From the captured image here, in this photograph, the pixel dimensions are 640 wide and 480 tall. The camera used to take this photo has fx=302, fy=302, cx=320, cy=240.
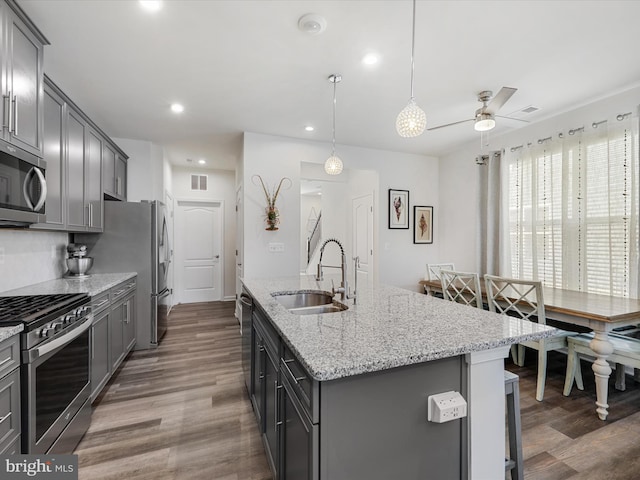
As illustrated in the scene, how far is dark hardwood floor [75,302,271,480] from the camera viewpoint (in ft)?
5.74

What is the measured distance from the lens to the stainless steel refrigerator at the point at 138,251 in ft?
11.2

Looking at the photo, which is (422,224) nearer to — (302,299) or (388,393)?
(302,299)

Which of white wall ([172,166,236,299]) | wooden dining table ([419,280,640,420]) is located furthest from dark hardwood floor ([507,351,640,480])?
white wall ([172,166,236,299])

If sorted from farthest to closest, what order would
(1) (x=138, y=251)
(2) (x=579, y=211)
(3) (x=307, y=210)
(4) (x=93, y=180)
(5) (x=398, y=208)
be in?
(3) (x=307, y=210), (5) (x=398, y=208), (1) (x=138, y=251), (2) (x=579, y=211), (4) (x=93, y=180)

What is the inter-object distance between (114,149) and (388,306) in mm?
3835

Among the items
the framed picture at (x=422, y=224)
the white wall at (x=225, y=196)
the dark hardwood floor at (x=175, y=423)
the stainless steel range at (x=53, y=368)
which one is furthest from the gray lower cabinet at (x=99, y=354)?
the framed picture at (x=422, y=224)

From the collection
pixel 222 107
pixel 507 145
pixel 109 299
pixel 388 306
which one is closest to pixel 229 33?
pixel 222 107

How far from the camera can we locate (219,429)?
211cm

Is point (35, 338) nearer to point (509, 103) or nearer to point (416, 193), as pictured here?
point (509, 103)

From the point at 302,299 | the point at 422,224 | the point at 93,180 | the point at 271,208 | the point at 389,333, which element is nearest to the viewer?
the point at 389,333

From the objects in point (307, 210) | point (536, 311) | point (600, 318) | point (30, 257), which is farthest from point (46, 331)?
point (307, 210)

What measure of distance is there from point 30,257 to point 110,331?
911 mm

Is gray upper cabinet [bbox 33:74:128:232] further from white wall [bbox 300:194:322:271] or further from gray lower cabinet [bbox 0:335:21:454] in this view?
white wall [bbox 300:194:322:271]

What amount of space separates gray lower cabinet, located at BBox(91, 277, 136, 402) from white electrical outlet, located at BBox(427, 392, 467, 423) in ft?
8.07
